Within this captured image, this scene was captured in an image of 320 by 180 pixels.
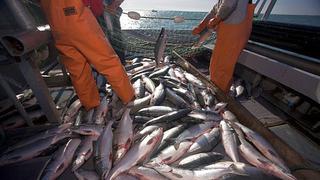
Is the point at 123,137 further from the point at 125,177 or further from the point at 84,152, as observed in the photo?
the point at 125,177

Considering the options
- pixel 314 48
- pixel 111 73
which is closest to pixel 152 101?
pixel 111 73

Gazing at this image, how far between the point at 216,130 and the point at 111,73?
5.98 feet

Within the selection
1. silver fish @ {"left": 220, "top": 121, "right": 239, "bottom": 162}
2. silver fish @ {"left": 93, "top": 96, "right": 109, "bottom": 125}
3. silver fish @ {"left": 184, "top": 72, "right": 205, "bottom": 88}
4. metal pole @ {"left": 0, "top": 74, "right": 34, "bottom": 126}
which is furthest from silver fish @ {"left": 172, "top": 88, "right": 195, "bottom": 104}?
metal pole @ {"left": 0, "top": 74, "right": 34, "bottom": 126}

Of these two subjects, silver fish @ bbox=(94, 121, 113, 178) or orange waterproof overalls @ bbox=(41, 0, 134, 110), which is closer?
silver fish @ bbox=(94, 121, 113, 178)

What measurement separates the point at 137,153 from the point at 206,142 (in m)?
0.90

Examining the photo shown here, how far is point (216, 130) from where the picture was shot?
10.5 feet

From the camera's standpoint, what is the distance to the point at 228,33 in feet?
14.0

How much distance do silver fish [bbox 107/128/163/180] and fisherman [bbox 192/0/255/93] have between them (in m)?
2.22

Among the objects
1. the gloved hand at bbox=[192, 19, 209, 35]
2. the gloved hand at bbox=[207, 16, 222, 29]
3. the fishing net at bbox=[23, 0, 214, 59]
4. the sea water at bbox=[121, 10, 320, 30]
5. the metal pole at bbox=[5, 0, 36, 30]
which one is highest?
the metal pole at bbox=[5, 0, 36, 30]

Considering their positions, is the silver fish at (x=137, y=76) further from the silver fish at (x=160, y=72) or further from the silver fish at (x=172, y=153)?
the silver fish at (x=172, y=153)

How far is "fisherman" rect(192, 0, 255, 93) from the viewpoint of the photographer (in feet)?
13.5

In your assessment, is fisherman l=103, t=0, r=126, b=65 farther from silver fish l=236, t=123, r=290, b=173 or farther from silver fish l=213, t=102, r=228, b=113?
silver fish l=236, t=123, r=290, b=173

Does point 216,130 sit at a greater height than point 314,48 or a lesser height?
lesser

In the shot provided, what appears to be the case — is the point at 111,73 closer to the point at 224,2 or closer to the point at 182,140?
the point at 182,140
